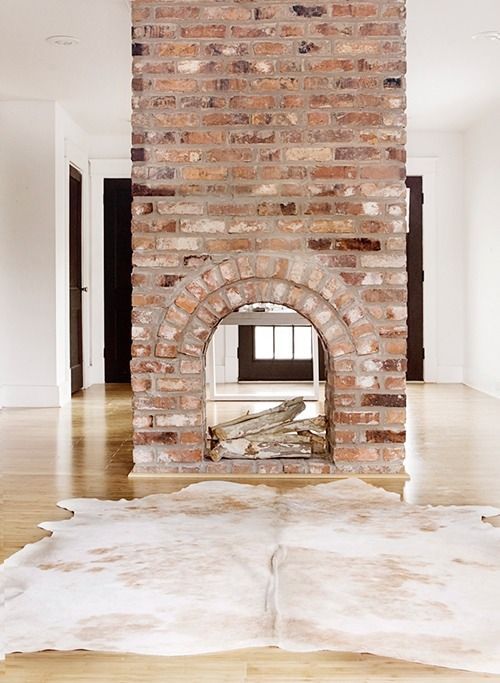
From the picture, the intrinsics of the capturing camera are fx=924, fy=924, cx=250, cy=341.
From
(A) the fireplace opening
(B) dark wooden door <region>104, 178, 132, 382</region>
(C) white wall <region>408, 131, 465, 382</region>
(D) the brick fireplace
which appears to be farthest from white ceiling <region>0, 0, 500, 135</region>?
(A) the fireplace opening

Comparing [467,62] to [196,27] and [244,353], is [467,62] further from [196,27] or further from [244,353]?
[244,353]

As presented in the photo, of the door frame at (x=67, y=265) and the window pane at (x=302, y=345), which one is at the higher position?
the door frame at (x=67, y=265)

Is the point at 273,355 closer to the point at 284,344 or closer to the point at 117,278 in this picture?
the point at 284,344

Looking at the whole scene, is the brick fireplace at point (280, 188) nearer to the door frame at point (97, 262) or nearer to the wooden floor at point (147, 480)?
the wooden floor at point (147, 480)

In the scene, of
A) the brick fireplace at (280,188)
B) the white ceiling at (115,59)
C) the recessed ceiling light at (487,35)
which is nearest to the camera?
the brick fireplace at (280,188)

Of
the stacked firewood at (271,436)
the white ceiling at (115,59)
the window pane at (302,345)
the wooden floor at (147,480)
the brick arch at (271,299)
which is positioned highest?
the white ceiling at (115,59)

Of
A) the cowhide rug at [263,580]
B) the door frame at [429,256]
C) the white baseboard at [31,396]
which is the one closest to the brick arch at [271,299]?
the cowhide rug at [263,580]

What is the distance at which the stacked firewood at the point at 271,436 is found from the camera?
4.20 m

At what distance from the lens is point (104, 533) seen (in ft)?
9.77

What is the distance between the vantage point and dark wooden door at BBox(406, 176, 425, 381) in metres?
8.48

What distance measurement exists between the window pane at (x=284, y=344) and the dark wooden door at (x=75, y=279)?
178 centimetres

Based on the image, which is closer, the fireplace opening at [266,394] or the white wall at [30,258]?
the fireplace opening at [266,394]

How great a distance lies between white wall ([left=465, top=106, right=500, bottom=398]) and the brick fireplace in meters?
3.35

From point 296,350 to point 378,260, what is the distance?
14.5 ft
